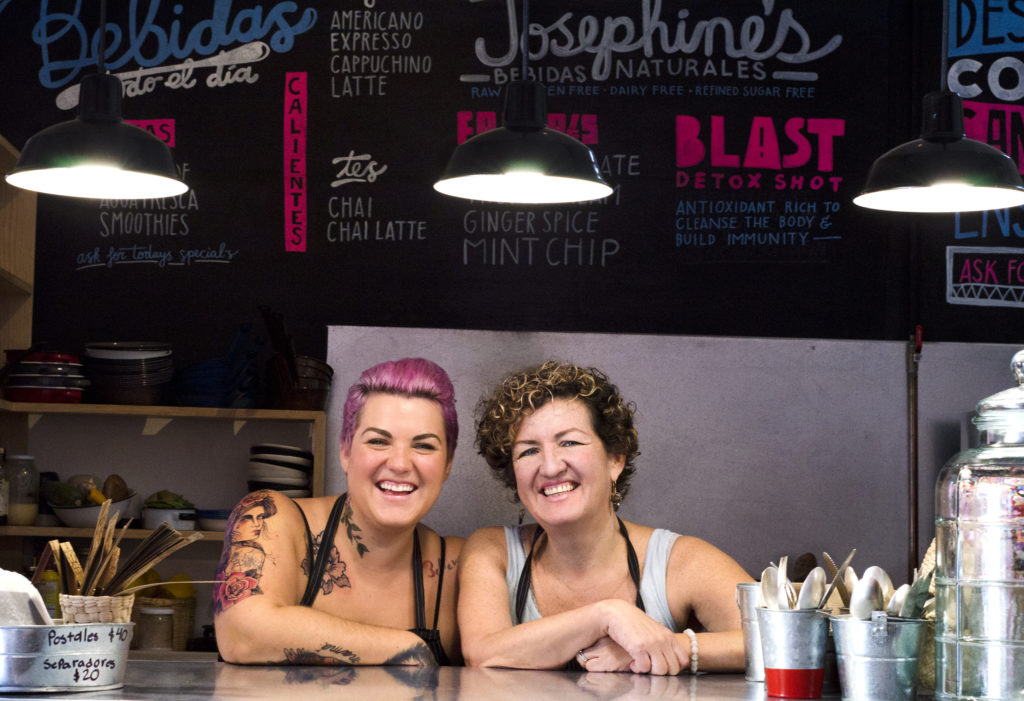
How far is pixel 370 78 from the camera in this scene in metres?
4.09

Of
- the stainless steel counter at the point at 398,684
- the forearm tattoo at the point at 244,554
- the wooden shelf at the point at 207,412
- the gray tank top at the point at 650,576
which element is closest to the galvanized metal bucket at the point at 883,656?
the stainless steel counter at the point at 398,684

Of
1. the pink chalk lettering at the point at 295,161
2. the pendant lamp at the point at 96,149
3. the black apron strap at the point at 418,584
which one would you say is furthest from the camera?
the pink chalk lettering at the point at 295,161

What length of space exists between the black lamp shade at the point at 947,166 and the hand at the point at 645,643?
1139 millimetres

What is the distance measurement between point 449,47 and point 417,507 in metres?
2.14

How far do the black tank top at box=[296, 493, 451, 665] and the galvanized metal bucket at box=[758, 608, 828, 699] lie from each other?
99 centimetres

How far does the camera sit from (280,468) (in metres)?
3.55

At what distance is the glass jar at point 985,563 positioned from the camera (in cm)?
142

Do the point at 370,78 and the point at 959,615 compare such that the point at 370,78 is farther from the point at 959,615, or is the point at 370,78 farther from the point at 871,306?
the point at 959,615

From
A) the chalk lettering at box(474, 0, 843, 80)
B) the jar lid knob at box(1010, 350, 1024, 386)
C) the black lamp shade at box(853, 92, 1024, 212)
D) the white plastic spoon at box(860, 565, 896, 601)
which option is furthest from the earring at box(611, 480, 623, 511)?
the chalk lettering at box(474, 0, 843, 80)

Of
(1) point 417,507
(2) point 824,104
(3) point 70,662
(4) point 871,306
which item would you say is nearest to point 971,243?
(4) point 871,306

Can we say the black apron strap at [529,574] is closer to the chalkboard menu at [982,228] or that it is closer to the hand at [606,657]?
the hand at [606,657]

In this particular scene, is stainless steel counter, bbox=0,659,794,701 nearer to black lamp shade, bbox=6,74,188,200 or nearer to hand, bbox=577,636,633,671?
hand, bbox=577,636,633,671

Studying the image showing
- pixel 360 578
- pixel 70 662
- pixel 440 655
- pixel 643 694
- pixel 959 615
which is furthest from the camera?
pixel 360 578

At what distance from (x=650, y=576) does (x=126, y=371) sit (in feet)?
6.41
